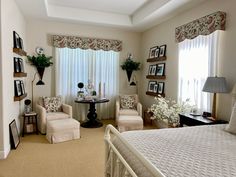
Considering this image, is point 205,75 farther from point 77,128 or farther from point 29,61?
point 29,61

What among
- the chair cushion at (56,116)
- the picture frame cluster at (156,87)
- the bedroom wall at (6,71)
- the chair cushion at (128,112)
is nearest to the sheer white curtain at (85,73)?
the chair cushion at (56,116)

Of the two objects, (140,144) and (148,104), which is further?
(148,104)

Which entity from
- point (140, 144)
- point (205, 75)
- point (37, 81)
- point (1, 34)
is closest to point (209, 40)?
point (205, 75)

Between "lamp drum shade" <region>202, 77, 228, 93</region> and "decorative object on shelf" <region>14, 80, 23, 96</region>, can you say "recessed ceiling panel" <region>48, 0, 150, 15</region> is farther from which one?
"lamp drum shade" <region>202, 77, 228, 93</region>

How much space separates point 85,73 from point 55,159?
287 centimetres

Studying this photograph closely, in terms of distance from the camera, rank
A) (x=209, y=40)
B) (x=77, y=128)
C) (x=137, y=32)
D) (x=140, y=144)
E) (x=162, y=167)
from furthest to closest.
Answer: (x=137, y=32) → (x=77, y=128) → (x=209, y=40) → (x=140, y=144) → (x=162, y=167)

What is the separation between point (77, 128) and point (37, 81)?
6.11 ft

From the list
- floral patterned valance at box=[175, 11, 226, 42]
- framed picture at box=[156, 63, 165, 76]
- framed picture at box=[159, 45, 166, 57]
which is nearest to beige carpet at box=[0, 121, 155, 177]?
framed picture at box=[156, 63, 165, 76]

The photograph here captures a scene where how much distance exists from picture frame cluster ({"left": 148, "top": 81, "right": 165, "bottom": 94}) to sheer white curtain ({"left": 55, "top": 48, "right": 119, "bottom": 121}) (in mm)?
1009

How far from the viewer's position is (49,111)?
470 centimetres

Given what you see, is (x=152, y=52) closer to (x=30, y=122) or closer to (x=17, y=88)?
(x=17, y=88)

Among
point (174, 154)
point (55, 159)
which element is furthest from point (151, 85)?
point (174, 154)

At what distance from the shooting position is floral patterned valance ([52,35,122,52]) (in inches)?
200

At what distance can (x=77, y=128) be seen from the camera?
13.2 feet
